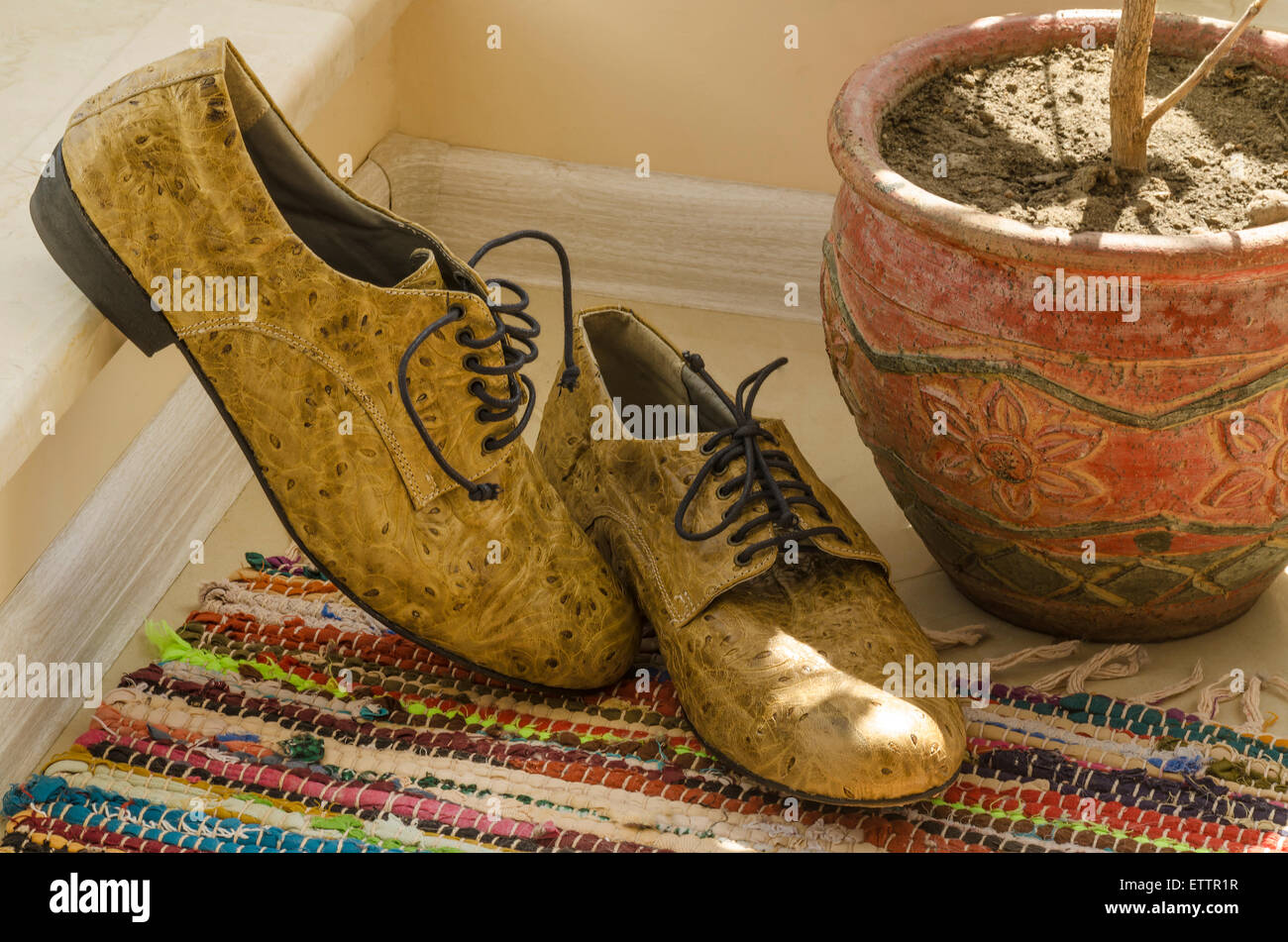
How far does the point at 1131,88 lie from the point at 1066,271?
0.70ft

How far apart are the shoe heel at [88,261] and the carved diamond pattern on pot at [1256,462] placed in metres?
0.85

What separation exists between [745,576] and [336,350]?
1.24 ft

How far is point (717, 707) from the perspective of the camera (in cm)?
111

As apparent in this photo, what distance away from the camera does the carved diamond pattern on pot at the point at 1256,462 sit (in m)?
1.09

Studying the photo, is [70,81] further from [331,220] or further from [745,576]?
[745,576]

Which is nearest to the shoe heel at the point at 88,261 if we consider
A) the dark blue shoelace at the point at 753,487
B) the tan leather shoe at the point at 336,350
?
the tan leather shoe at the point at 336,350

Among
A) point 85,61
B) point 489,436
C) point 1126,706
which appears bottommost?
point 1126,706

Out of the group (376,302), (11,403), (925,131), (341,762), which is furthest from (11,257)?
(925,131)

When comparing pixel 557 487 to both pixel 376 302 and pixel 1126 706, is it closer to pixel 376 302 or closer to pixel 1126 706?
pixel 376 302

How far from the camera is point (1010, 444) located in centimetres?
113

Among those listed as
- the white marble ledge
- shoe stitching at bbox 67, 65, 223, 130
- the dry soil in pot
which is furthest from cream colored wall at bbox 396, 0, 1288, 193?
shoe stitching at bbox 67, 65, 223, 130

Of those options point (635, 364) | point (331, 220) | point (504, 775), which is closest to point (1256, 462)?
point (635, 364)

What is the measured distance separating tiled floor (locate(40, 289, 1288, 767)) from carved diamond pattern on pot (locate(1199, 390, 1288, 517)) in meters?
0.20

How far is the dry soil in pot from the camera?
3.72 ft
